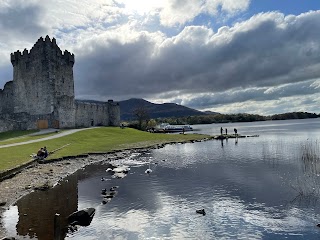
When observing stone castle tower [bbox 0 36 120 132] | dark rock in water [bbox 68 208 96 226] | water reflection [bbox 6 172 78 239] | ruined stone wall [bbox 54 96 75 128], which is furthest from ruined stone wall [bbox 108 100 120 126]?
dark rock in water [bbox 68 208 96 226]

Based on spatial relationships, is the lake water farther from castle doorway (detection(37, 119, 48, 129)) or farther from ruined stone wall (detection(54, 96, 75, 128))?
castle doorway (detection(37, 119, 48, 129))

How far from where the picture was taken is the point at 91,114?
78.3 meters

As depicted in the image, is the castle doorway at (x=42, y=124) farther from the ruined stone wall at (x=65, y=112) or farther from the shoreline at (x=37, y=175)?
the shoreline at (x=37, y=175)

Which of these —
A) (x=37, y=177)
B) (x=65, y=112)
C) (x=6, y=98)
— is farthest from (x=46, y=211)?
(x=6, y=98)

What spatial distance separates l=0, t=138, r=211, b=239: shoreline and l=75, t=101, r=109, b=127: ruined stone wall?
32.4 m

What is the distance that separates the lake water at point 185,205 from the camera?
1545cm

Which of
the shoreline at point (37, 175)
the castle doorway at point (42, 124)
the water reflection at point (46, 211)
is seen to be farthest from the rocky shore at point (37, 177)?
the castle doorway at point (42, 124)

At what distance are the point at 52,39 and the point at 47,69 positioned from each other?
710 cm

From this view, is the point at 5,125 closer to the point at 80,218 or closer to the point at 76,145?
the point at 76,145

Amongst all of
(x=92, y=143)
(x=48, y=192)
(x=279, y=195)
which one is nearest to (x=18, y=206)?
(x=48, y=192)

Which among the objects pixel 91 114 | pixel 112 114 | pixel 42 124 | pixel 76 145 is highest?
pixel 112 114

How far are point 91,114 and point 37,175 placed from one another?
51267mm

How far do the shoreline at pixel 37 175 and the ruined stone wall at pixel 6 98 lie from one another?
137 ft

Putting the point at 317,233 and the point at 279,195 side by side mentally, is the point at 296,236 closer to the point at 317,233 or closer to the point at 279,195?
the point at 317,233
